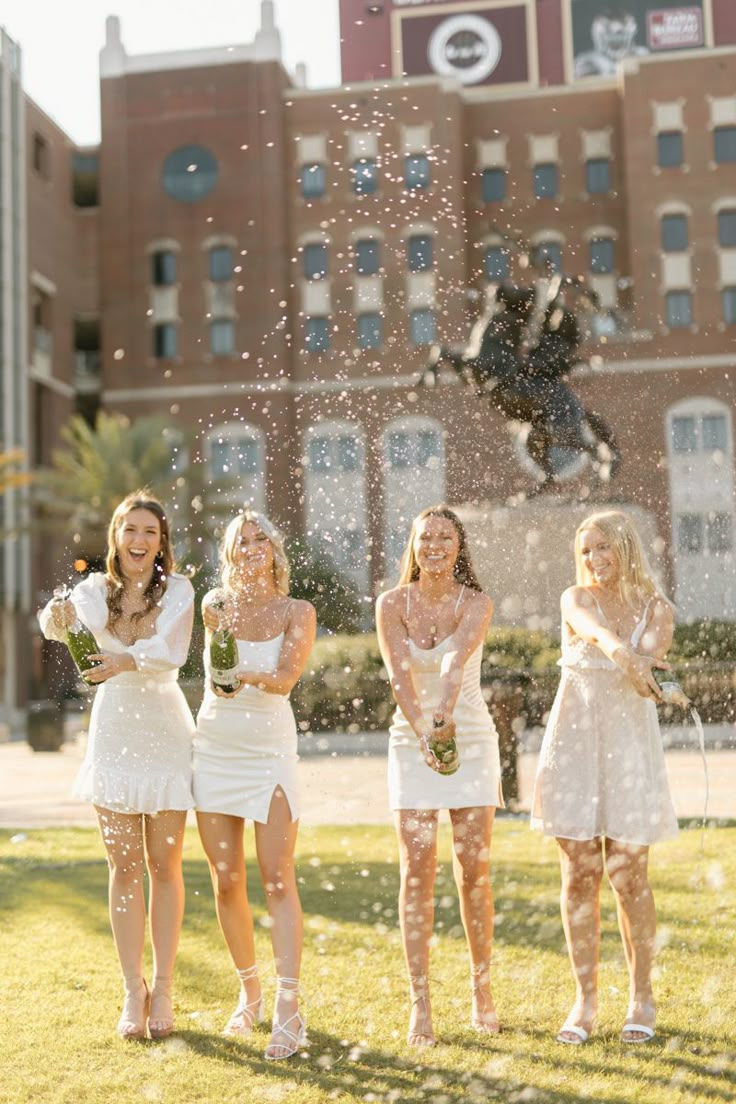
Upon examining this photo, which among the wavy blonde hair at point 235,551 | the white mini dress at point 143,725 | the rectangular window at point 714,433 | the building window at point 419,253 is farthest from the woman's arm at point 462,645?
the building window at point 419,253

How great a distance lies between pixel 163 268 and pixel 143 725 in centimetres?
3547

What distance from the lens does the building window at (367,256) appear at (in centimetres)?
3416

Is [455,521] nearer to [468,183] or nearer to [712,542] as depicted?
[712,542]

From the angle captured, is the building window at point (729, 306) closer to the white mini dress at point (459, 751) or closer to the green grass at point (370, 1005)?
the green grass at point (370, 1005)

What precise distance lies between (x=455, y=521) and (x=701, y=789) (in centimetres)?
727

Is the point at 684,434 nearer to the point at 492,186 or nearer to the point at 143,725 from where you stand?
the point at 492,186

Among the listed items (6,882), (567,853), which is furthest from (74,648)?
(6,882)

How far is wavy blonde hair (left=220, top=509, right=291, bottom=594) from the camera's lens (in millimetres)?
4180

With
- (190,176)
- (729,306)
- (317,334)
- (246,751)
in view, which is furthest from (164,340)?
(246,751)

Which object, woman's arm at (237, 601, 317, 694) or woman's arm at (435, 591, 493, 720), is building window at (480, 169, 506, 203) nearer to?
woman's arm at (435, 591, 493, 720)

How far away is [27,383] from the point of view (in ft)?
117

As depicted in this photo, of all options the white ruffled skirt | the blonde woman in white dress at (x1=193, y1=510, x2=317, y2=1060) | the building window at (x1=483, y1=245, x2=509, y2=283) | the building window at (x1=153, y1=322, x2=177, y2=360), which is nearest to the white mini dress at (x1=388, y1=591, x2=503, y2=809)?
the blonde woman in white dress at (x1=193, y1=510, x2=317, y2=1060)

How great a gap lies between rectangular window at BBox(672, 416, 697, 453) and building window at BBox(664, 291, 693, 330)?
118 inches

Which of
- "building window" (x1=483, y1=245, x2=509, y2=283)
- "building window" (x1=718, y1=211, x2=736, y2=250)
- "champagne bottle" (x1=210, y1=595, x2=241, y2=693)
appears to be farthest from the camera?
"building window" (x1=718, y1=211, x2=736, y2=250)
